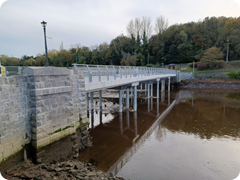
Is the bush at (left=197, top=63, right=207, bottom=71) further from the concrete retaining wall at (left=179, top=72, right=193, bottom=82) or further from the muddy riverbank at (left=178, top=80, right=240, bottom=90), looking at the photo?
the muddy riverbank at (left=178, top=80, right=240, bottom=90)

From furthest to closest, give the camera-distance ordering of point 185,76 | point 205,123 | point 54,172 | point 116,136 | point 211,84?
1. point 185,76
2. point 211,84
3. point 205,123
4. point 116,136
5. point 54,172

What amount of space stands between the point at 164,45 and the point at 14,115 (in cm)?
5574

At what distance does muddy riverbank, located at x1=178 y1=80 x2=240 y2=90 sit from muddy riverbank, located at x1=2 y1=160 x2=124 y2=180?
112 feet

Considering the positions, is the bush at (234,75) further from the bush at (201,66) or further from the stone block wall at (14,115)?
the stone block wall at (14,115)

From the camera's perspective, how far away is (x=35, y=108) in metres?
5.66

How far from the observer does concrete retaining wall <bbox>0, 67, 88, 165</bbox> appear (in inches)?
199

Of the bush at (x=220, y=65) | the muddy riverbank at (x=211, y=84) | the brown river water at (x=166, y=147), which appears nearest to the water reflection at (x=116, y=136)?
the brown river water at (x=166, y=147)

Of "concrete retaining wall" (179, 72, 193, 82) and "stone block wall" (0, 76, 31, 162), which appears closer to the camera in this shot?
"stone block wall" (0, 76, 31, 162)

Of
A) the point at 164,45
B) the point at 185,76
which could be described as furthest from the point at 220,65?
the point at 164,45

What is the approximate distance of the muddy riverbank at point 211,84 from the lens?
32284 mm

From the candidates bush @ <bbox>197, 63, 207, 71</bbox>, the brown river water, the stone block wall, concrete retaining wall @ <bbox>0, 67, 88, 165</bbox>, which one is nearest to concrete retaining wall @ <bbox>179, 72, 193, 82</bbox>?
bush @ <bbox>197, 63, 207, 71</bbox>

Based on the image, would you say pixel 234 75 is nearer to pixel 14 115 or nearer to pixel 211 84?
pixel 211 84

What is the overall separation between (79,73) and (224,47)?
53.2m

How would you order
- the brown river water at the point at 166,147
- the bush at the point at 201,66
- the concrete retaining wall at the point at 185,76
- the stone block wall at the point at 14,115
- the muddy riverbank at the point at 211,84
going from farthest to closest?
the bush at the point at 201,66 → the concrete retaining wall at the point at 185,76 → the muddy riverbank at the point at 211,84 → the brown river water at the point at 166,147 → the stone block wall at the point at 14,115
